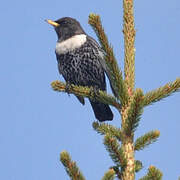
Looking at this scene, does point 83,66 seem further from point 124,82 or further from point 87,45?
point 124,82

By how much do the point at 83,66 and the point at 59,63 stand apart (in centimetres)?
52

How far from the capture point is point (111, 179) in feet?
7.07

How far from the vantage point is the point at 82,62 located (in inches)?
229

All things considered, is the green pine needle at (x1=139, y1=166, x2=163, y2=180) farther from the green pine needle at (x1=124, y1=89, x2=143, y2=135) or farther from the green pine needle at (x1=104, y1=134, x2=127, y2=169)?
the green pine needle at (x1=124, y1=89, x2=143, y2=135)

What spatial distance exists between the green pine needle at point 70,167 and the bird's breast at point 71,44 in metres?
3.69

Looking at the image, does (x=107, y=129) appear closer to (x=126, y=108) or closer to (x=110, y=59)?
(x=126, y=108)

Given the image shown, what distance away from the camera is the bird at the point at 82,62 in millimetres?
5781

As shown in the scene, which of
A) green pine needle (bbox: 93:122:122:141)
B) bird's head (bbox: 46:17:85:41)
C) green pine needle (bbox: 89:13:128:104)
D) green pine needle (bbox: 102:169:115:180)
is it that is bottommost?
green pine needle (bbox: 102:169:115:180)

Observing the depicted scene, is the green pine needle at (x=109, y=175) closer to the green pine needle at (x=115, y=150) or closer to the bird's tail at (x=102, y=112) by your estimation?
the green pine needle at (x=115, y=150)

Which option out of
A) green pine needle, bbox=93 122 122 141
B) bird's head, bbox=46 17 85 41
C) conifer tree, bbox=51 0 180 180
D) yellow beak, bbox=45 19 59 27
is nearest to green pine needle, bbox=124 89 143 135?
conifer tree, bbox=51 0 180 180

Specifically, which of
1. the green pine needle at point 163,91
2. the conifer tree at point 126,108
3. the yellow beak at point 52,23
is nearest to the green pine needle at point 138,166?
the conifer tree at point 126,108

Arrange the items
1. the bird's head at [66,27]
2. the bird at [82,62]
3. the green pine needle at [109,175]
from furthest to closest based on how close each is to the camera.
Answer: the bird's head at [66,27]
the bird at [82,62]
the green pine needle at [109,175]

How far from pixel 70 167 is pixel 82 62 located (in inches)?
143

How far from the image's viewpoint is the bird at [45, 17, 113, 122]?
19.0ft
